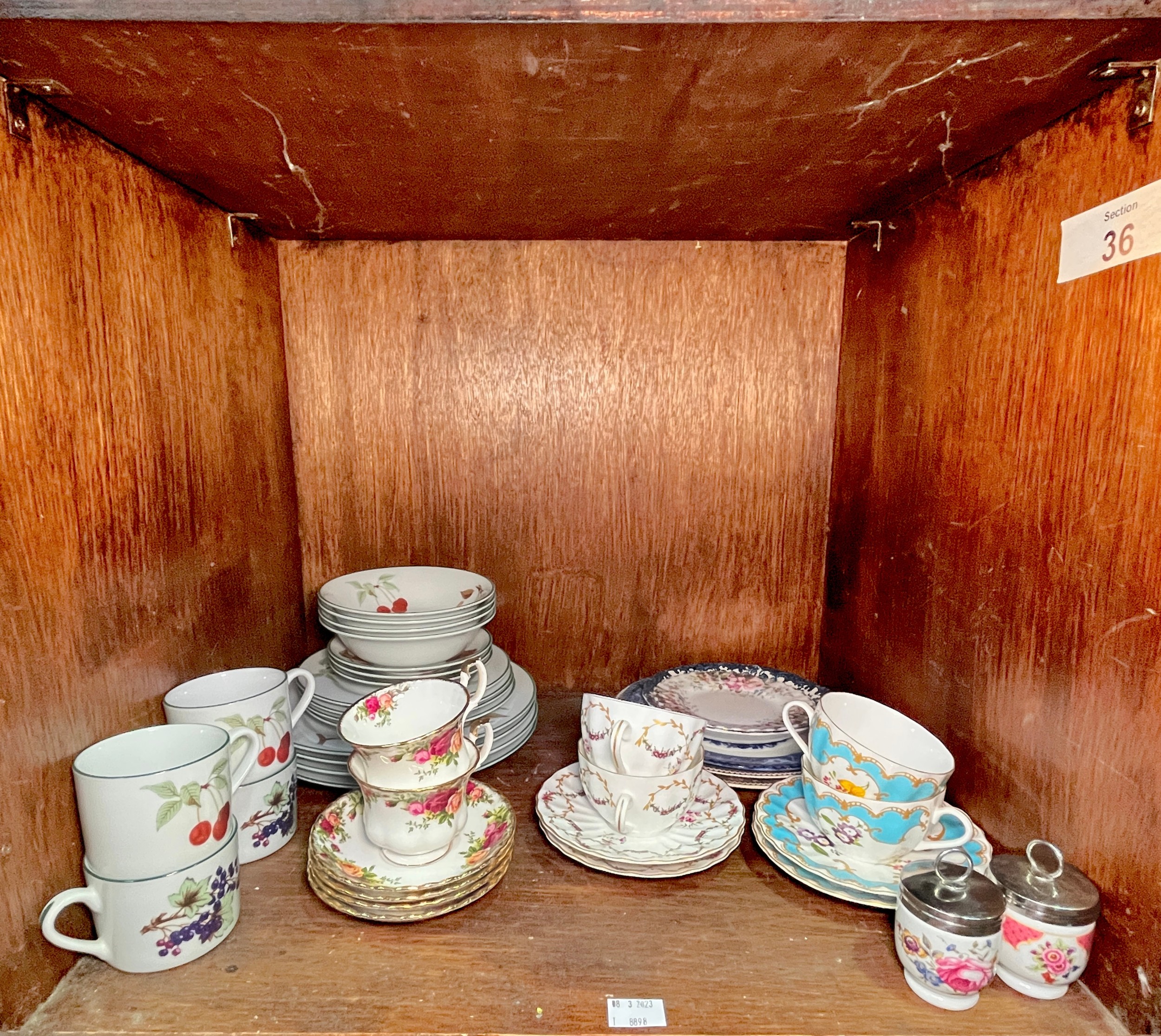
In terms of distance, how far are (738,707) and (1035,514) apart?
44 centimetres

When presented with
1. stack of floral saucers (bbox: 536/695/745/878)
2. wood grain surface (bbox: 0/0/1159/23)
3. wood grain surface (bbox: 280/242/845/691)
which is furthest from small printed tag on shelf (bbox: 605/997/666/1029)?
wood grain surface (bbox: 0/0/1159/23)

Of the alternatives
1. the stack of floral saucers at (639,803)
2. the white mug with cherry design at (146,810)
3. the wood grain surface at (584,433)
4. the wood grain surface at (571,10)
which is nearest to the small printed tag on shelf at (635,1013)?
the stack of floral saucers at (639,803)

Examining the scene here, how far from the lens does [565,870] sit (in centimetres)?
70

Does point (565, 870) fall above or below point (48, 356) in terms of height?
below

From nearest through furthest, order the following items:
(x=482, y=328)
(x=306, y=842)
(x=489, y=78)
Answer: (x=489, y=78)
(x=306, y=842)
(x=482, y=328)

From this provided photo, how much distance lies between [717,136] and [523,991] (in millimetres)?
721

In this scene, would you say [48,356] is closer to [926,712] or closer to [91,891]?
[91,891]

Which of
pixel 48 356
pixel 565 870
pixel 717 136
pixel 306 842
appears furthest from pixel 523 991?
pixel 717 136

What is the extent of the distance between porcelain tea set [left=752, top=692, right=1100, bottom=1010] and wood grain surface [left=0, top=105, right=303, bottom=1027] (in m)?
0.62

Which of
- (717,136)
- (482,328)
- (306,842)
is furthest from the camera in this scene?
(482,328)

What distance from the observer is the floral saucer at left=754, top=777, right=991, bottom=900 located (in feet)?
2.13

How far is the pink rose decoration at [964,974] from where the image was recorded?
0.53 metres

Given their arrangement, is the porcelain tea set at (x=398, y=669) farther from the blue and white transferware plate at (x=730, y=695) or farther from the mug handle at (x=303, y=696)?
the blue and white transferware plate at (x=730, y=695)

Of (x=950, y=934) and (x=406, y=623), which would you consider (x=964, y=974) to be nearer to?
(x=950, y=934)
